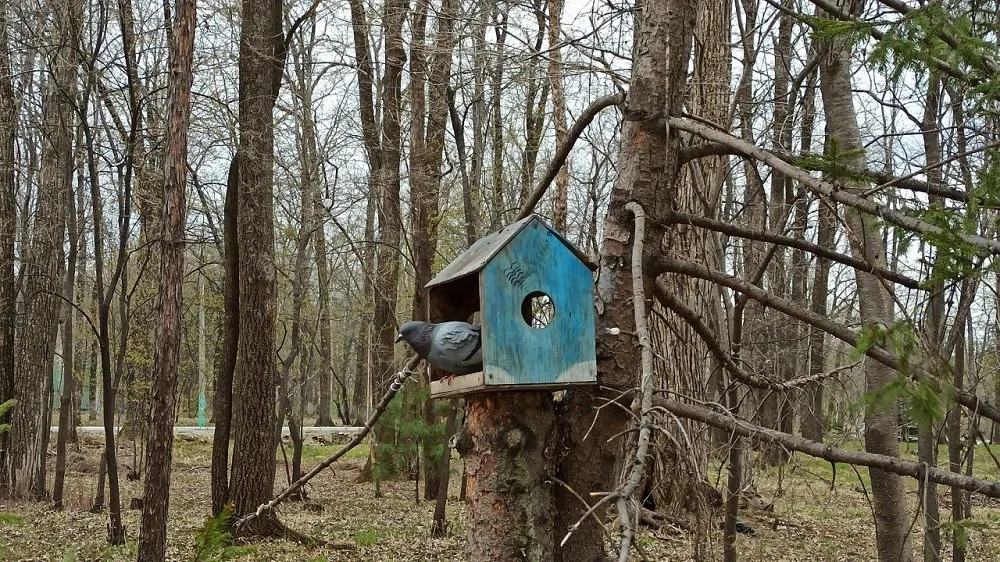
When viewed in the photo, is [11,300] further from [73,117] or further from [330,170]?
[330,170]

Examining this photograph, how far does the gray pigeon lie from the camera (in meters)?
2.84

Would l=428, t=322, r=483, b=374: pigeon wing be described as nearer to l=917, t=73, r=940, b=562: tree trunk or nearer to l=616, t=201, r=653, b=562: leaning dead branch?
l=616, t=201, r=653, b=562: leaning dead branch

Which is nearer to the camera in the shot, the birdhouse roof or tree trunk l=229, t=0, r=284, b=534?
the birdhouse roof

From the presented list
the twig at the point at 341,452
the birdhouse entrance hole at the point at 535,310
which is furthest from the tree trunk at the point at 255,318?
the twig at the point at 341,452

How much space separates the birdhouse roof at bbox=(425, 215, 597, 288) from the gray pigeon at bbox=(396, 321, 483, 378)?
204mm

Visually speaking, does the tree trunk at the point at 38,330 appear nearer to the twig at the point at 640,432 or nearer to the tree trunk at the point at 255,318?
the tree trunk at the point at 255,318

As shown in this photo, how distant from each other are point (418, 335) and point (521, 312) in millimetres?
371

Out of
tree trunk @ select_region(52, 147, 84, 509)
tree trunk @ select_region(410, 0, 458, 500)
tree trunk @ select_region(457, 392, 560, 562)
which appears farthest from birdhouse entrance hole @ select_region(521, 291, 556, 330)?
tree trunk @ select_region(52, 147, 84, 509)

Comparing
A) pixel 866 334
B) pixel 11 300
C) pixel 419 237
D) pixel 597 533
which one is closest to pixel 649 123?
pixel 866 334

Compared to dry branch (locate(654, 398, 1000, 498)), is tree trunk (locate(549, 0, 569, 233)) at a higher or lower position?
higher

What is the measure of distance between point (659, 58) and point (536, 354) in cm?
107

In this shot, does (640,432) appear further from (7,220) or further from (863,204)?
(7,220)

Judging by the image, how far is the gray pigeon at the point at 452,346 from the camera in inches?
112

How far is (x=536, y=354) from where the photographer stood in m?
2.78
